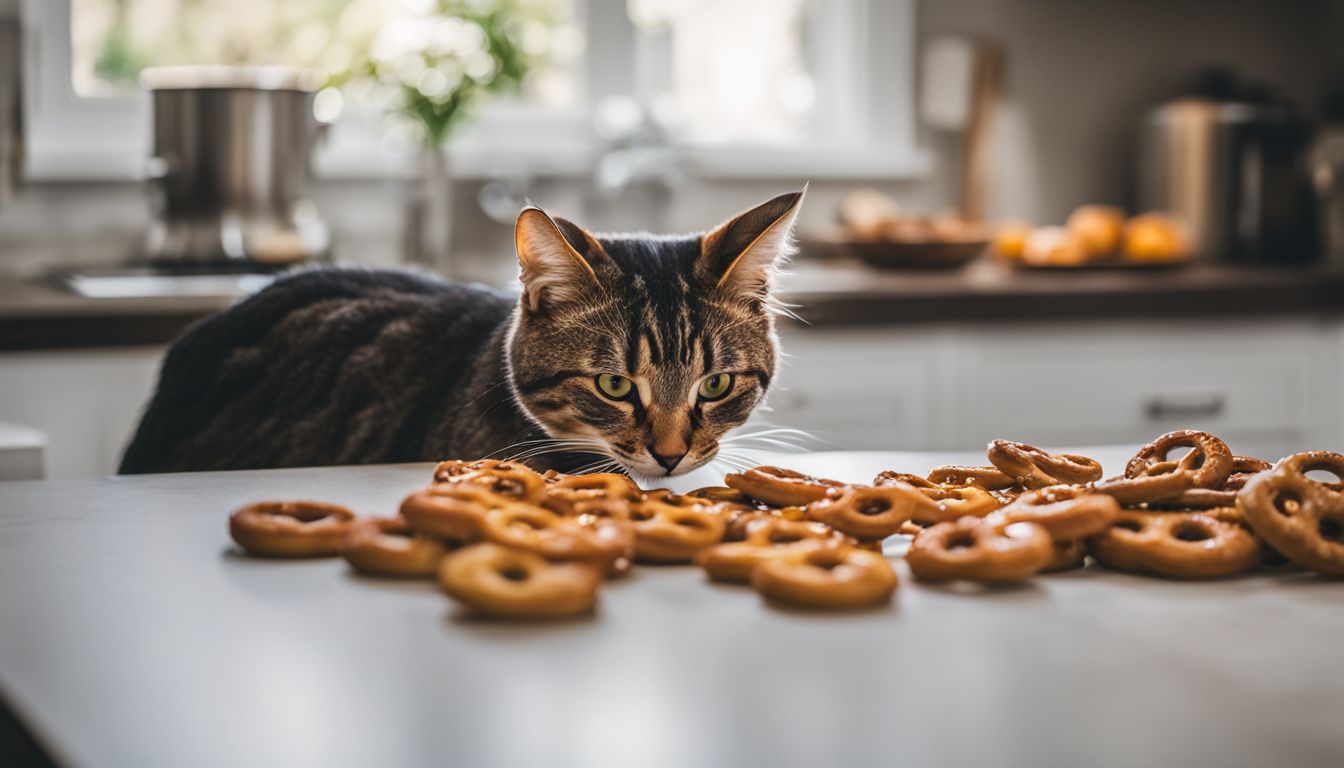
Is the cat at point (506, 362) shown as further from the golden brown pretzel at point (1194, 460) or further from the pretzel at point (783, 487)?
the golden brown pretzel at point (1194, 460)

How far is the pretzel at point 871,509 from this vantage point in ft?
2.98

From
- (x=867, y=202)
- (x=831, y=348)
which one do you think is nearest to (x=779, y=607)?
(x=831, y=348)

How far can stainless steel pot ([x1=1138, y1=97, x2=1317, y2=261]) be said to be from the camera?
329cm

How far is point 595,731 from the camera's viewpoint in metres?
0.59

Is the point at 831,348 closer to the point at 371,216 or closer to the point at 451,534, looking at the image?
the point at 371,216

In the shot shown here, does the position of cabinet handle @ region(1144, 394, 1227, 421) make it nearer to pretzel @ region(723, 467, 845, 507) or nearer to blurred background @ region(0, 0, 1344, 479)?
blurred background @ region(0, 0, 1344, 479)

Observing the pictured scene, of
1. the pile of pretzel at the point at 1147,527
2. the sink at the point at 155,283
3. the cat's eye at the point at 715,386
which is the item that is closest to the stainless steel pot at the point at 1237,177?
the sink at the point at 155,283

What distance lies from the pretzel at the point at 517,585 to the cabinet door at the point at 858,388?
176 cm

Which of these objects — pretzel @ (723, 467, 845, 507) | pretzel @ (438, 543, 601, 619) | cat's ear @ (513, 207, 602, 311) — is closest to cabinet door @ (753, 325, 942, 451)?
cat's ear @ (513, 207, 602, 311)

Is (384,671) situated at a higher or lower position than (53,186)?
lower

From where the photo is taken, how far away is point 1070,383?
108 inches

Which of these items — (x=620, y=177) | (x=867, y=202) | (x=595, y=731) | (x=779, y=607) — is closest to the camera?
(x=595, y=731)

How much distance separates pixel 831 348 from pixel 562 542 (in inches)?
71.0

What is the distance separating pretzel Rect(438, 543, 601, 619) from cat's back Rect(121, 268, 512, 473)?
0.80 metres
